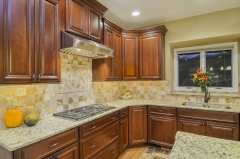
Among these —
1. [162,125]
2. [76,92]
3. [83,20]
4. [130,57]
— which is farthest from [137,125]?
[83,20]

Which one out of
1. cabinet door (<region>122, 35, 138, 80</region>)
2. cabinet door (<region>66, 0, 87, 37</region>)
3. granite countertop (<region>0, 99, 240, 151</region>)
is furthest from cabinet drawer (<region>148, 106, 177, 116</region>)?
cabinet door (<region>66, 0, 87, 37</region>)

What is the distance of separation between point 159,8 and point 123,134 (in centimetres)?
245

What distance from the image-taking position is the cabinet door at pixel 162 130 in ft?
8.86

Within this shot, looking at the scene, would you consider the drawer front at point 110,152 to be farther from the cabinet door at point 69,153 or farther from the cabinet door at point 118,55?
the cabinet door at point 118,55

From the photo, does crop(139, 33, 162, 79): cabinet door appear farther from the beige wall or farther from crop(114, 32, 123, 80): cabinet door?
crop(114, 32, 123, 80): cabinet door

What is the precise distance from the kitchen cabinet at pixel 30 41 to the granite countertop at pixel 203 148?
4.80 feet

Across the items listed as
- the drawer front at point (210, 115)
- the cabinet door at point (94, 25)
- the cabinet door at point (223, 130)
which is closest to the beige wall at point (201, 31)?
the drawer front at point (210, 115)

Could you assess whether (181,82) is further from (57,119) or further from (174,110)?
(57,119)

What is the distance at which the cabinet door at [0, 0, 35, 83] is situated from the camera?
4.15 feet

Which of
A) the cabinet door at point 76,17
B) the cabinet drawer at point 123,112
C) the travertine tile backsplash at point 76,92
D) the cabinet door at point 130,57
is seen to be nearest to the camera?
the travertine tile backsplash at point 76,92

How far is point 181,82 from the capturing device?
341cm

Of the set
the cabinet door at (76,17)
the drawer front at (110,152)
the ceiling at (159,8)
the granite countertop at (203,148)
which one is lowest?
the drawer front at (110,152)

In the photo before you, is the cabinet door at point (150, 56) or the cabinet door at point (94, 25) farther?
the cabinet door at point (150, 56)

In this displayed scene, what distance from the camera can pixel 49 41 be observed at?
5.38 feet
